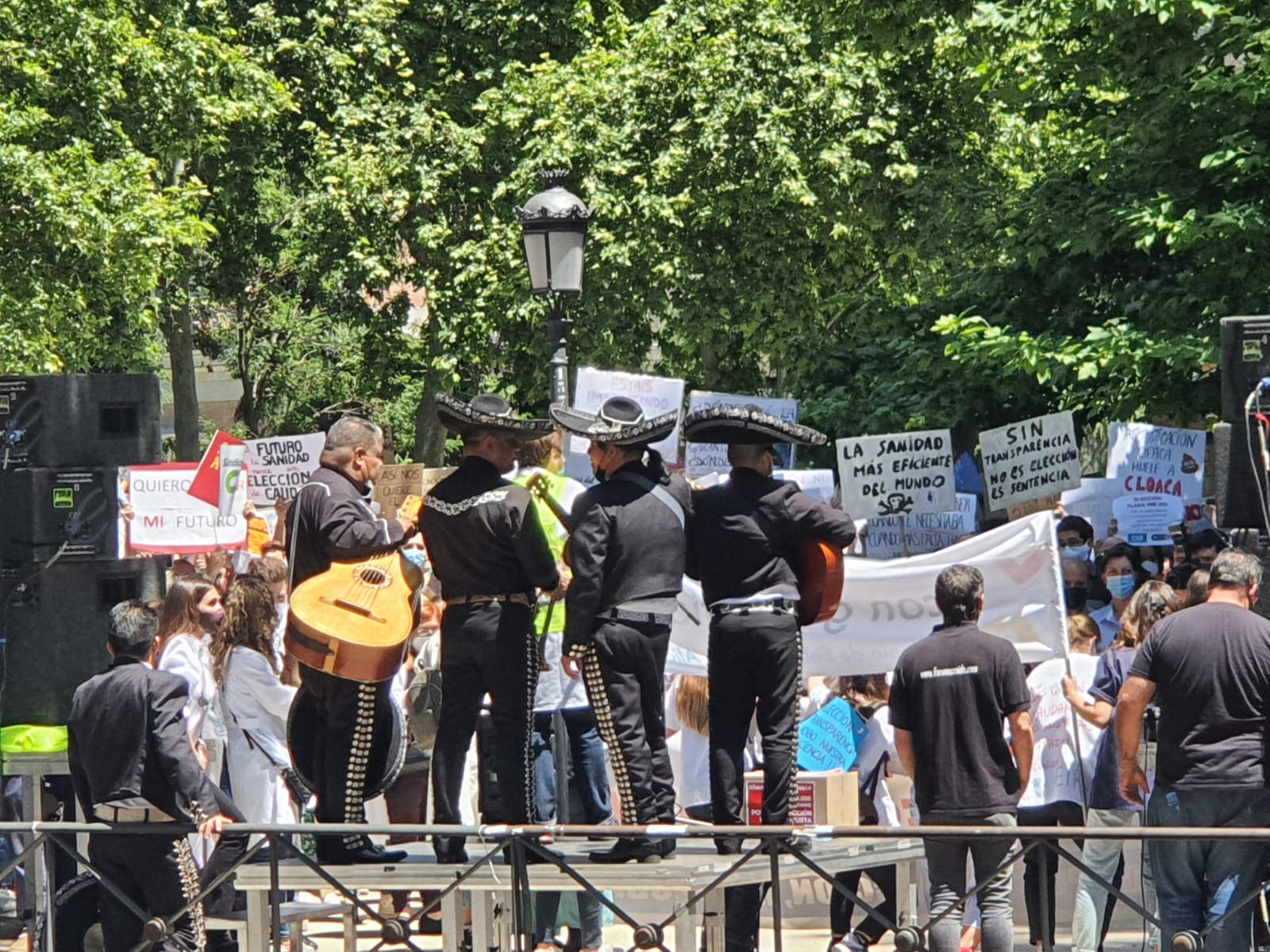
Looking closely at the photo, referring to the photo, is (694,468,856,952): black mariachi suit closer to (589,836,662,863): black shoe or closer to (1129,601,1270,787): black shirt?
(589,836,662,863): black shoe

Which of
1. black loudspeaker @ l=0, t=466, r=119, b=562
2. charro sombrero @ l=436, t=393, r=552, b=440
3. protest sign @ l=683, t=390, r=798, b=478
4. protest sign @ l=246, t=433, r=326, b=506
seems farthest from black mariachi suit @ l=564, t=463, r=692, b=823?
protest sign @ l=246, t=433, r=326, b=506

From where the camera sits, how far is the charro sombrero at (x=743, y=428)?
26.1 ft

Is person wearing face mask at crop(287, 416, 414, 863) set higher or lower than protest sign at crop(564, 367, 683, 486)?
lower

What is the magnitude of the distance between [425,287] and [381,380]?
10.6 ft

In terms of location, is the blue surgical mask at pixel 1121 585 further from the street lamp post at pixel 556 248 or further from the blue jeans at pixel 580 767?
the blue jeans at pixel 580 767

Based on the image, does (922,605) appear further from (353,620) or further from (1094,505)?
(1094,505)

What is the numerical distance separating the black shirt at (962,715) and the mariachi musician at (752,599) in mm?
618

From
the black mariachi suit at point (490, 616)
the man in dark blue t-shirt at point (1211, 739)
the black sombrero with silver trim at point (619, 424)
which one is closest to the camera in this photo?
the man in dark blue t-shirt at point (1211, 739)

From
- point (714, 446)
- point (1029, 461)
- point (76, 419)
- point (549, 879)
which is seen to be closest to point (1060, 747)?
point (549, 879)

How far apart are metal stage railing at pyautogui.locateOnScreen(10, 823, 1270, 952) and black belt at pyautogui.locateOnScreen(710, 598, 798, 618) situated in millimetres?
869

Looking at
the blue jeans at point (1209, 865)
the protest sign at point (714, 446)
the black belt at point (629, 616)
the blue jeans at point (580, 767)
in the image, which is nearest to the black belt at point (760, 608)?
the black belt at point (629, 616)

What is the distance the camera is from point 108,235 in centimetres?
1853

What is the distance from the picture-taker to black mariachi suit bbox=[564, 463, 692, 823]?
7.78m

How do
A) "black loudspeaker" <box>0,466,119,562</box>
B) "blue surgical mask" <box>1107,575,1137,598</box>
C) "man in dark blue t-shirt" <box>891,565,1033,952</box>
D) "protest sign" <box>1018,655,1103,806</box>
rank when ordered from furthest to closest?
"blue surgical mask" <box>1107,575,1137,598</box> < "black loudspeaker" <box>0,466,119,562</box> < "protest sign" <box>1018,655,1103,806</box> < "man in dark blue t-shirt" <box>891,565,1033,952</box>
